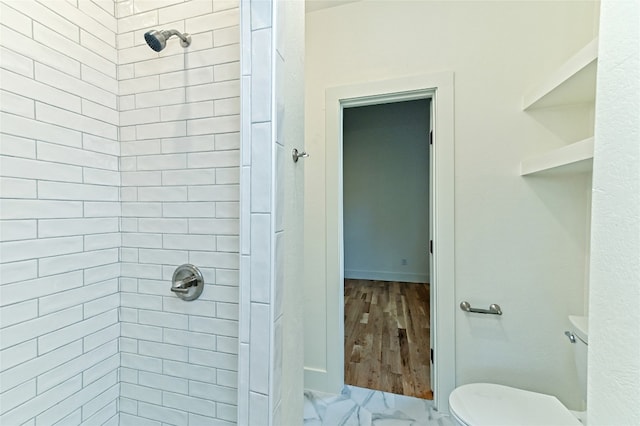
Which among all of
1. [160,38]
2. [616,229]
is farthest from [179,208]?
[616,229]

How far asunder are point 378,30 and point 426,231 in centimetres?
338

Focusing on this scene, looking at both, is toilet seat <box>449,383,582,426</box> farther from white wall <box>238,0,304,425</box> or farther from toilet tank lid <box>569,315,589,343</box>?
white wall <box>238,0,304,425</box>

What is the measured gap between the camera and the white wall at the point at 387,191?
4523 millimetres

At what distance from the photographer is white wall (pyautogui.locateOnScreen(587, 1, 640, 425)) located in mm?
503

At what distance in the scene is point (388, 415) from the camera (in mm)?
1762

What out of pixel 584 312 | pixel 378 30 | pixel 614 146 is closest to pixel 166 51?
pixel 614 146

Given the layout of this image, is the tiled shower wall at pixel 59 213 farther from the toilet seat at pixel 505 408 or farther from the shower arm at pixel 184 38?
the toilet seat at pixel 505 408

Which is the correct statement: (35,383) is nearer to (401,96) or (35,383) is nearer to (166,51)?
(166,51)

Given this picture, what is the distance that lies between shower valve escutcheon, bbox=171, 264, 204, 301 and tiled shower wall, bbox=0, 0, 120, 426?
0.30m

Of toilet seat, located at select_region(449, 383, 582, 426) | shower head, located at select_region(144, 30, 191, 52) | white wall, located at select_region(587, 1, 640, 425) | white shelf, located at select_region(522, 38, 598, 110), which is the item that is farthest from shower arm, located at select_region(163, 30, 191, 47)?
toilet seat, located at select_region(449, 383, 582, 426)

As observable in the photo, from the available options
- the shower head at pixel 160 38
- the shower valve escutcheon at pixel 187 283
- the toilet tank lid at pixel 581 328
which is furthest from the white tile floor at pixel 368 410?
the shower head at pixel 160 38

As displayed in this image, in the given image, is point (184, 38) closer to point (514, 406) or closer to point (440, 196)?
point (440, 196)

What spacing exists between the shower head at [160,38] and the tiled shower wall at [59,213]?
0.28 metres

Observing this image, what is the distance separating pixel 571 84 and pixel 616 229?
1.15 m
